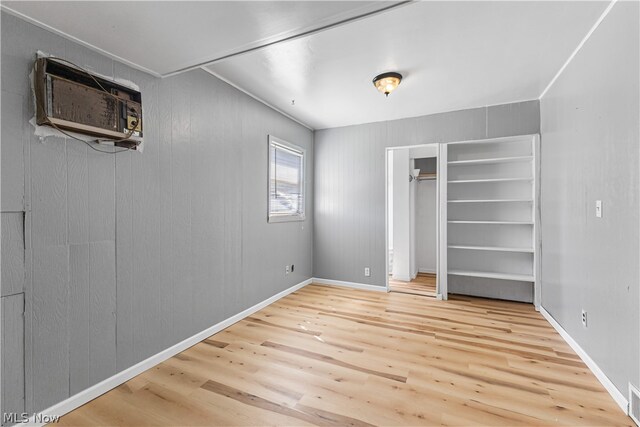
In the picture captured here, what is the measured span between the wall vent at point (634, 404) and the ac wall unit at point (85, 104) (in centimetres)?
358

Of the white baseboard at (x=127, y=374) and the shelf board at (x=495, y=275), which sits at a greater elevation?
the shelf board at (x=495, y=275)

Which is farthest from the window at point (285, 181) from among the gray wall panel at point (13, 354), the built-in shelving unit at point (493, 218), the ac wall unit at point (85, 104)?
the gray wall panel at point (13, 354)

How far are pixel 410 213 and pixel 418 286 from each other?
1.27 m

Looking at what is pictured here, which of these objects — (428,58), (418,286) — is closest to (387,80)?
(428,58)

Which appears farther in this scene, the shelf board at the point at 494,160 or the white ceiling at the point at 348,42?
the shelf board at the point at 494,160

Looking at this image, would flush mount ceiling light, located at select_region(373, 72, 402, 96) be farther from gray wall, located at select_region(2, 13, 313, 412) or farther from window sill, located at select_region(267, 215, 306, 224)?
window sill, located at select_region(267, 215, 306, 224)

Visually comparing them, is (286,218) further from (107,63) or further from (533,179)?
(533,179)

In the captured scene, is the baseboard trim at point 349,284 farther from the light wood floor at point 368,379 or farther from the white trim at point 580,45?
the white trim at point 580,45

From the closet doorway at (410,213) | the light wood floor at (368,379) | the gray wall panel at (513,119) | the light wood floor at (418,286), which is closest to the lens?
the light wood floor at (368,379)

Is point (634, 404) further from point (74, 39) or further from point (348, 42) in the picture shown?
point (74, 39)

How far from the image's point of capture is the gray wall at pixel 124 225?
1.60 meters

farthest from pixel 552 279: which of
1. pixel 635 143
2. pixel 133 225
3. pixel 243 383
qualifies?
pixel 133 225

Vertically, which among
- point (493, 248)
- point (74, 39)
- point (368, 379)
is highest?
point (74, 39)

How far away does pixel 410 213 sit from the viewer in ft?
16.5
